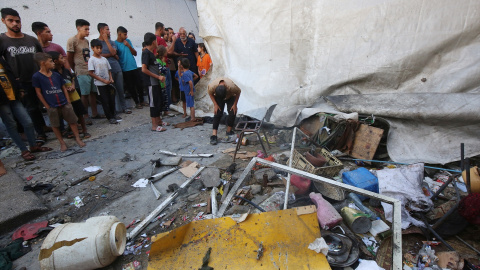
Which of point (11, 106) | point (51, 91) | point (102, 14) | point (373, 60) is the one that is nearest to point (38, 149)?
point (11, 106)

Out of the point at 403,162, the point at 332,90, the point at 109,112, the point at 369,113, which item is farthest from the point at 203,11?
the point at 403,162

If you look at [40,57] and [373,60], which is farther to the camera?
[373,60]

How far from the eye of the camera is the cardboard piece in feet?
11.8

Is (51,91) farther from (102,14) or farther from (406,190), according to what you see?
(406,190)

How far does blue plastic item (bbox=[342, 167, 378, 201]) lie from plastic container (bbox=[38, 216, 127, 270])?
2.78 metres

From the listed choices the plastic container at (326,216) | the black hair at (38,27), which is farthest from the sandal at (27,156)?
the plastic container at (326,216)

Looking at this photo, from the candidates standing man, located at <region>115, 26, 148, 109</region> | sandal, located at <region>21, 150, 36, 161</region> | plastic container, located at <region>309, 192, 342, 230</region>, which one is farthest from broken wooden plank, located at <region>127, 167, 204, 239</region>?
standing man, located at <region>115, 26, 148, 109</region>

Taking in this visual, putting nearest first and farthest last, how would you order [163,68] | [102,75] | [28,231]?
[28,231] < [102,75] < [163,68]

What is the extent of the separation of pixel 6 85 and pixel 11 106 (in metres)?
0.46

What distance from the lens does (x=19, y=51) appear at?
4012 mm

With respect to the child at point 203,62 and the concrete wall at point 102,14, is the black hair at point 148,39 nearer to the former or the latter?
the child at point 203,62

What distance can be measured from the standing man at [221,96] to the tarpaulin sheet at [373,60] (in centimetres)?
97

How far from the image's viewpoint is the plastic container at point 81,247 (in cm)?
187

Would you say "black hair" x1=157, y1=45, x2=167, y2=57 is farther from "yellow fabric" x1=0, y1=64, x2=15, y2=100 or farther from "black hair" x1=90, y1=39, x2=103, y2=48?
"yellow fabric" x1=0, y1=64, x2=15, y2=100
